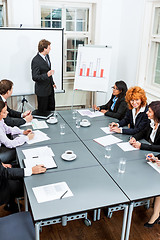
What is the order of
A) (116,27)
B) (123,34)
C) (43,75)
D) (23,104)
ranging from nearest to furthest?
(43,75) → (23,104) → (123,34) → (116,27)

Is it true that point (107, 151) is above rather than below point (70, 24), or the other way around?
below

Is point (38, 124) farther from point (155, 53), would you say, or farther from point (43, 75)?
point (155, 53)

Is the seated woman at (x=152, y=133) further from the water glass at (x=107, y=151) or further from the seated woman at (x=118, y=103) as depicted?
the seated woman at (x=118, y=103)

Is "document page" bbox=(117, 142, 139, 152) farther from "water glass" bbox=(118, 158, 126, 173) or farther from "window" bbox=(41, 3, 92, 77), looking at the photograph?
"window" bbox=(41, 3, 92, 77)

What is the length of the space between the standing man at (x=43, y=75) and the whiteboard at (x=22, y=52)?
1.18 feet

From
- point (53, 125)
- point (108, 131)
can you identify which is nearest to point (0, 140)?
point (53, 125)

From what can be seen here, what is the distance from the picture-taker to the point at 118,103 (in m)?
3.78

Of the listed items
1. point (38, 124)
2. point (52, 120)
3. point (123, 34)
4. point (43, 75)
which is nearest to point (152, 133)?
point (52, 120)

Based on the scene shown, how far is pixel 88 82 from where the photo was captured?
4.91 meters

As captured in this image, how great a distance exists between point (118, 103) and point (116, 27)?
2.33 m

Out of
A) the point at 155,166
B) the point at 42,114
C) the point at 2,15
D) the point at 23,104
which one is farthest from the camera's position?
the point at 23,104

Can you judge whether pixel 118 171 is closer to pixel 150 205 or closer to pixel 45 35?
pixel 150 205

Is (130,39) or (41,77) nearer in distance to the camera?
(41,77)

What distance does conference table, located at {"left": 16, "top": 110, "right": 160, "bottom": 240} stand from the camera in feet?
6.05
